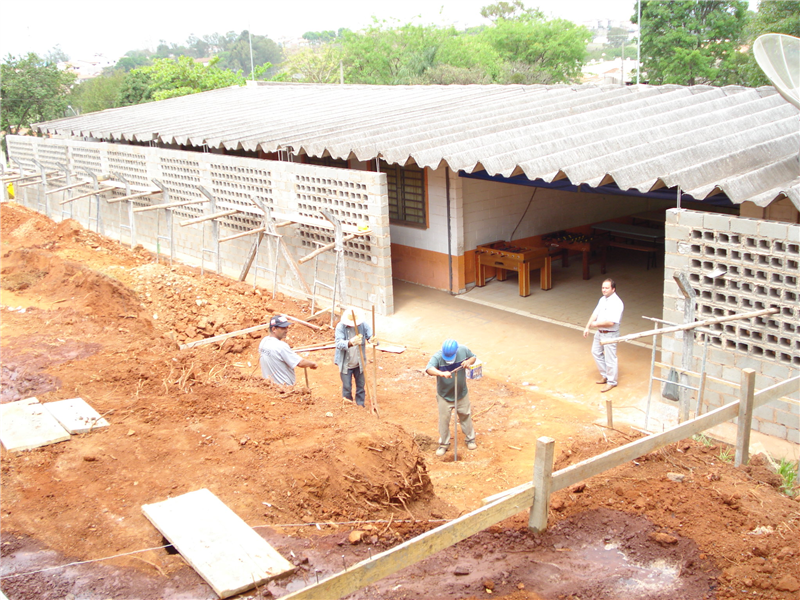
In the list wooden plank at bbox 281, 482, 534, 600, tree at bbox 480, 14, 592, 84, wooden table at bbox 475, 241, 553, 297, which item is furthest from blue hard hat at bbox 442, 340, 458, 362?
tree at bbox 480, 14, 592, 84

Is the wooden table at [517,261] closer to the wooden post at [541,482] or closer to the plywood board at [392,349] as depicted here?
the plywood board at [392,349]

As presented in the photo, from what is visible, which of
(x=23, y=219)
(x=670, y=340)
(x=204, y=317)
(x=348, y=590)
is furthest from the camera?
(x=23, y=219)

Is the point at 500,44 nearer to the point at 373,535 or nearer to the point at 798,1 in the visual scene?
the point at 798,1

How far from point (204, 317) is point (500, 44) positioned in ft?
179

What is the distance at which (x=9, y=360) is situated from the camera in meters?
10.4

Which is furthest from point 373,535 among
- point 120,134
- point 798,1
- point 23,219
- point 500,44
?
point 500,44

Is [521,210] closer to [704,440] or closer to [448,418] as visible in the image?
[448,418]

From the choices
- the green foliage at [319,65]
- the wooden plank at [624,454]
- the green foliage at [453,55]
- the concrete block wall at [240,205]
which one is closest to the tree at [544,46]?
the green foliage at [453,55]

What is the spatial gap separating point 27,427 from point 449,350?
4367mm

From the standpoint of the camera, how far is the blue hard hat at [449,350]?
791 centimetres

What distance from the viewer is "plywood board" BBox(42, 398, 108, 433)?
7.67 m

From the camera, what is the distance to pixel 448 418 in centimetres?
842

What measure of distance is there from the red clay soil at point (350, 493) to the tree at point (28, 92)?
30092 mm

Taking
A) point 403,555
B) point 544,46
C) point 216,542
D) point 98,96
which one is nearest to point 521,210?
point 216,542
